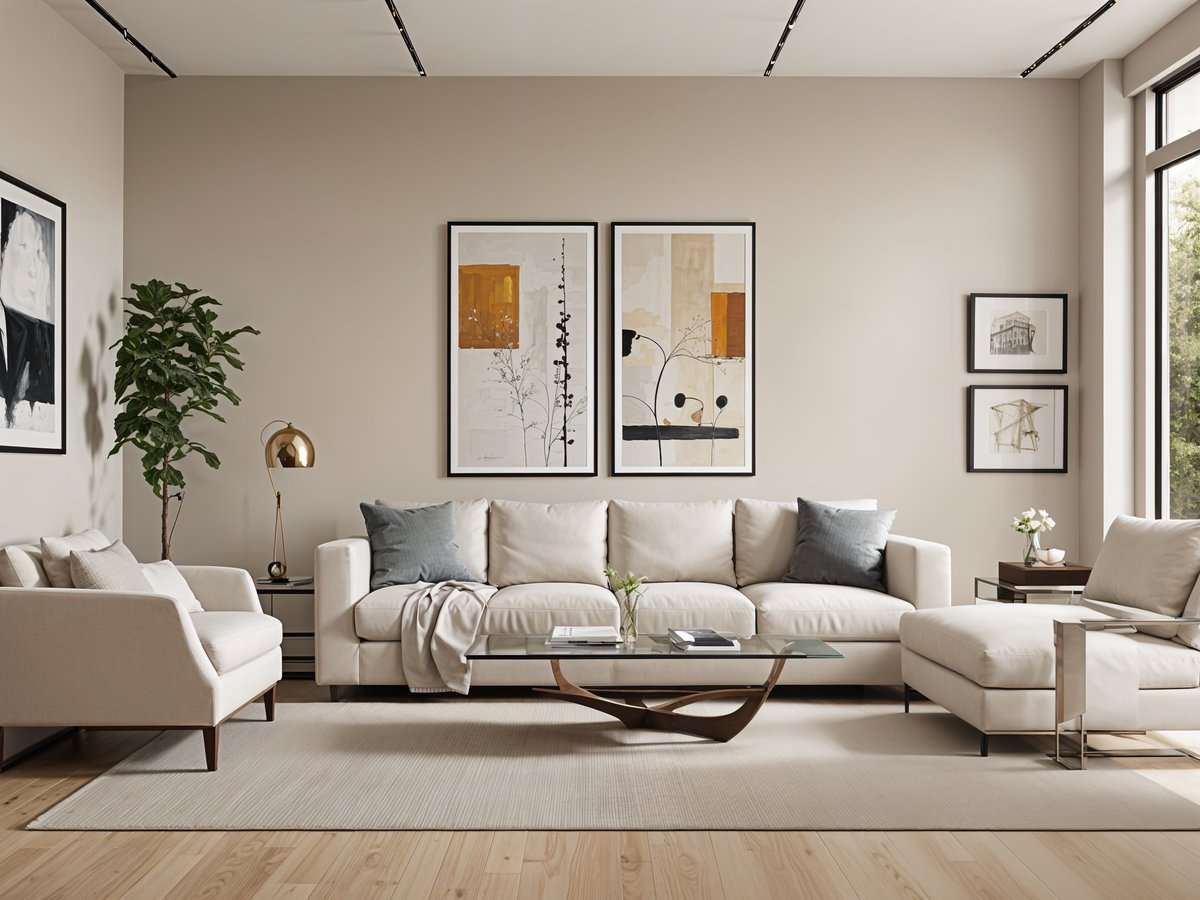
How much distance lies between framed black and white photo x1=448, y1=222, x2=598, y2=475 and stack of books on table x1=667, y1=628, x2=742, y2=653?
1874 mm

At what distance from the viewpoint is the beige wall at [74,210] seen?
424 centimetres

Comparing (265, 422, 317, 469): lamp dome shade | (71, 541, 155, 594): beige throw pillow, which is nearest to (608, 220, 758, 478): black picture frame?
(265, 422, 317, 469): lamp dome shade

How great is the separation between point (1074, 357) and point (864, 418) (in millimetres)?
1257

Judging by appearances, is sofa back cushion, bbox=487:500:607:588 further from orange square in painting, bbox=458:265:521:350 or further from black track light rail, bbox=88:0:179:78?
black track light rail, bbox=88:0:179:78

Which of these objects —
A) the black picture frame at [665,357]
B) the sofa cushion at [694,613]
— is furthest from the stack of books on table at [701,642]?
the black picture frame at [665,357]

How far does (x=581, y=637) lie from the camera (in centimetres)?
370

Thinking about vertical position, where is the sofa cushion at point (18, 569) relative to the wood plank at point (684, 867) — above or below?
above

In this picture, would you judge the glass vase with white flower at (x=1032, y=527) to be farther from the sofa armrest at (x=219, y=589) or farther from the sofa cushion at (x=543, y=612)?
the sofa armrest at (x=219, y=589)

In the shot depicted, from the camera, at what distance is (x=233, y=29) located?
4.84 metres

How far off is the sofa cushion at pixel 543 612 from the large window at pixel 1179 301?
9.90 ft

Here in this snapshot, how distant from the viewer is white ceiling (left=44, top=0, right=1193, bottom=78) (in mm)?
4609

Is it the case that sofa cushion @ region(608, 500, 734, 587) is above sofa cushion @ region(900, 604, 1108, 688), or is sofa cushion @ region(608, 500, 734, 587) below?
above

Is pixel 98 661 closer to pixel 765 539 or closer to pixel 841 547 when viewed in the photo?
pixel 765 539

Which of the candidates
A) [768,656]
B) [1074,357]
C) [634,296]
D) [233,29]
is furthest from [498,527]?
[1074,357]
